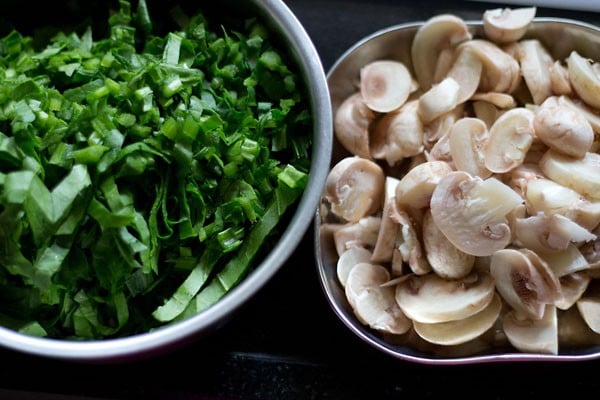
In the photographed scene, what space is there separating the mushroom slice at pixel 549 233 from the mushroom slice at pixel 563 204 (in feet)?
0.04

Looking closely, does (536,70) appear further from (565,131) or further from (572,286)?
(572,286)

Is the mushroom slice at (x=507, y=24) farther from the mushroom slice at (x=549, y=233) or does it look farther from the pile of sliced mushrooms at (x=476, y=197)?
the mushroom slice at (x=549, y=233)

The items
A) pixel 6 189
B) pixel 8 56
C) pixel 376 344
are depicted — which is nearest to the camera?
pixel 6 189

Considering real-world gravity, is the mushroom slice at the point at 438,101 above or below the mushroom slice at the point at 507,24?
below

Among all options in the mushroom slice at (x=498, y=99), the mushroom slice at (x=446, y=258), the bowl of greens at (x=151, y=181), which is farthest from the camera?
the mushroom slice at (x=498, y=99)

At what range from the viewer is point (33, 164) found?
909 millimetres

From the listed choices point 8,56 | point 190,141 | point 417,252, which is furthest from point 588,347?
point 8,56

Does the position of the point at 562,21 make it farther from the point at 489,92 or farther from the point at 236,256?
the point at 236,256

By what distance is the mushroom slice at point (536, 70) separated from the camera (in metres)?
1.12

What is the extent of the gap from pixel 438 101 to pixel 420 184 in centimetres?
15

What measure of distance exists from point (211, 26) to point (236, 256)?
0.45 meters

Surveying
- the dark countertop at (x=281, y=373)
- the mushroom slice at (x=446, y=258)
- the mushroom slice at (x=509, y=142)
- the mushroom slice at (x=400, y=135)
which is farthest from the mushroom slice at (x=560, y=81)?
the dark countertop at (x=281, y=373)

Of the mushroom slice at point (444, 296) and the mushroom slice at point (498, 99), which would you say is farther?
the mushroom slice at point (498, 99)

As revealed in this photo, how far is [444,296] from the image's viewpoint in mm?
996
